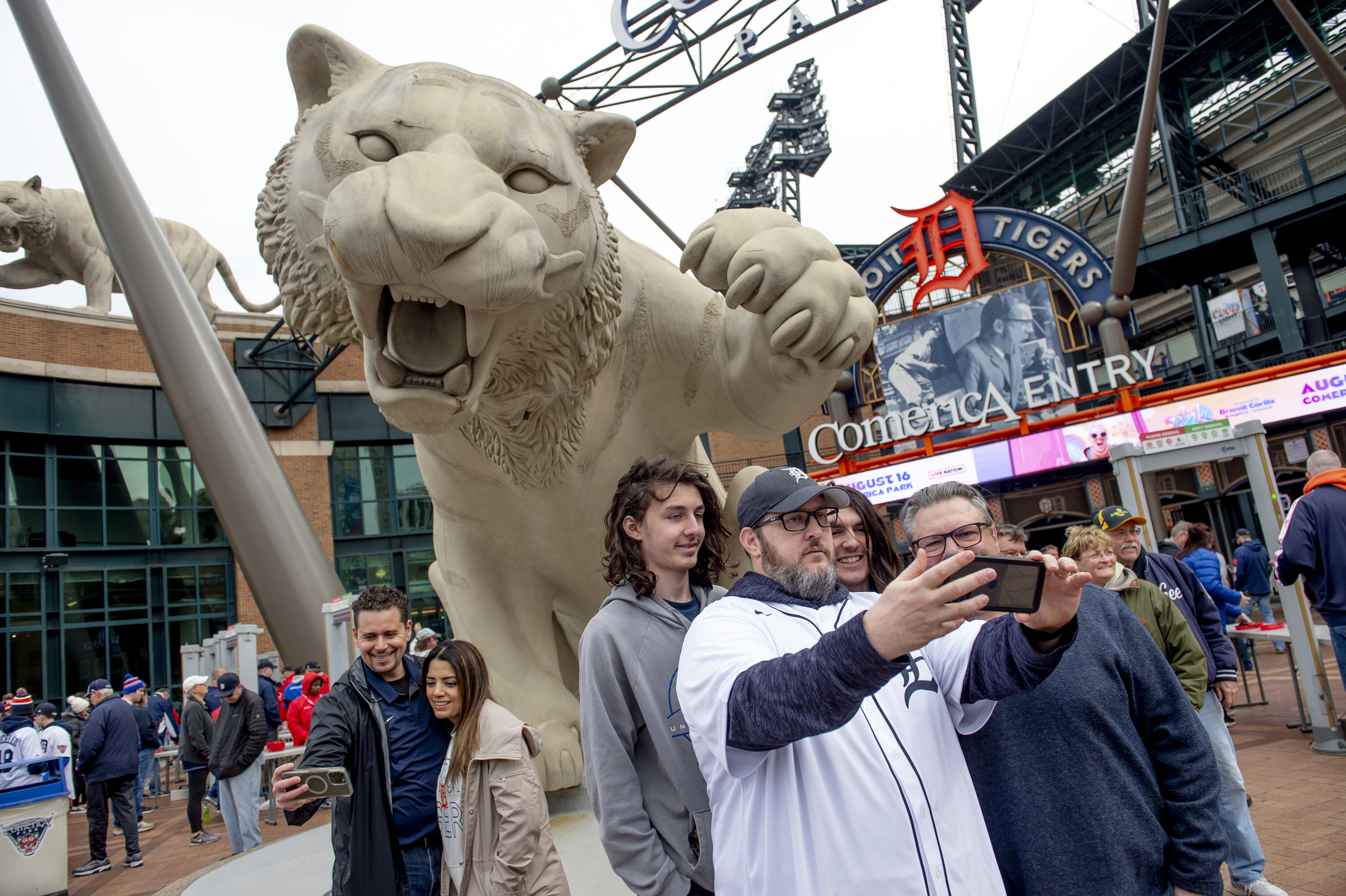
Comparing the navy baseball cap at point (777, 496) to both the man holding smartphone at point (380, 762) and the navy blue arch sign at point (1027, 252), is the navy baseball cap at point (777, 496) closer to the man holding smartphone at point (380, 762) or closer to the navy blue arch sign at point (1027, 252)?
the man holding smartphone at point (380, 762)

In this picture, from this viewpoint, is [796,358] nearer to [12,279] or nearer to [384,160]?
[384,160]

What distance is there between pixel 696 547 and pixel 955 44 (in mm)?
28036

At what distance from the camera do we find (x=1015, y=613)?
1.05m

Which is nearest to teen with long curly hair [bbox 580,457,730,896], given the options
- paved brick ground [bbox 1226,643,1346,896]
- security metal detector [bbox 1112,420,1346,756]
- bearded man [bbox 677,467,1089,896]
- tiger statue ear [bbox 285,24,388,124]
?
bearded man [bbox 677,467,1089,896]

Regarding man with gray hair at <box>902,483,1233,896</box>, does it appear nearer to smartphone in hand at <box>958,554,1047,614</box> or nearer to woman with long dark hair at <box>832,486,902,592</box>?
woman with long dark hair at <box>832,486,902,592</box>

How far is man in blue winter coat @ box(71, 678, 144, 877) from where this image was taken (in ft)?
20.5

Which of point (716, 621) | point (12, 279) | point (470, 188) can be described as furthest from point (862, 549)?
point (12, 279)

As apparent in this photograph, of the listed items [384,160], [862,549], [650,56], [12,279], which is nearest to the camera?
[384,160]

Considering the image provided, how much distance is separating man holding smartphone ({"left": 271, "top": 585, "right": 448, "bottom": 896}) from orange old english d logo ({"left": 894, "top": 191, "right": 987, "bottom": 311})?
47.5 feet

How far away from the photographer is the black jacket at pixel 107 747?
6.27m

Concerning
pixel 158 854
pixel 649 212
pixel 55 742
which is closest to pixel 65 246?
pixel 55 742

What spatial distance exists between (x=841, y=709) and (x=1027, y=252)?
15247 millimetres

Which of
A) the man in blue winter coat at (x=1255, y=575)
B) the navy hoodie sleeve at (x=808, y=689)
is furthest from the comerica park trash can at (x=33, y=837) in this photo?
the man in blue winter coat at (x=1255, y=575)

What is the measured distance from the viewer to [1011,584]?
91 centimetres
